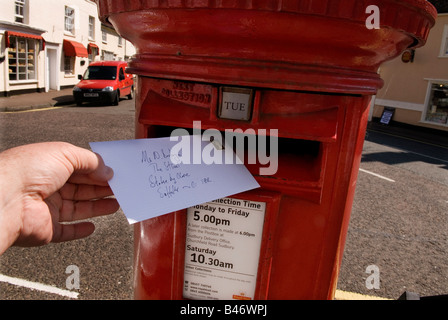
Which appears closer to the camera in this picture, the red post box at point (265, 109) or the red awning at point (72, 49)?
the red post box at point (265, 109)

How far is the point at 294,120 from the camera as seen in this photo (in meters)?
1.05

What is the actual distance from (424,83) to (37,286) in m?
16.2

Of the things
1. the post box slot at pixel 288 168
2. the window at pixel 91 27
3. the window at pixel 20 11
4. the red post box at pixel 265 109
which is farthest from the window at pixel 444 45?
the window at pixel 91 27

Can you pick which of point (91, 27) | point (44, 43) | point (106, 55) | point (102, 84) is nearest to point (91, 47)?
point (91, 27)

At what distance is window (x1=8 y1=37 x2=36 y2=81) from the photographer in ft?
46.9

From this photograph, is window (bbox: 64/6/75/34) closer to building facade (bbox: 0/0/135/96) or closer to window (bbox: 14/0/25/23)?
building facade (bbox: 0/0/135/96)

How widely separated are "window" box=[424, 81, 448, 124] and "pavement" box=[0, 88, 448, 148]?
614 mm

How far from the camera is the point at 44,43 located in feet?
52.4

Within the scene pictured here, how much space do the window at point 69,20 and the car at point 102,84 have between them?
6.25 m

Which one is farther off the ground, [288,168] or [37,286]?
[288,168]

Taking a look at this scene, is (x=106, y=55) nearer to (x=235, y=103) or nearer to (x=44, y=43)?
(x=44, y=43)

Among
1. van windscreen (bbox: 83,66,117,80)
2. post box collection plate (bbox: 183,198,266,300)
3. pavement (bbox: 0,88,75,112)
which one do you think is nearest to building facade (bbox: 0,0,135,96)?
pavement (bbox: 0,88,75,112)

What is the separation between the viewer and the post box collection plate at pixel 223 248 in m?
1.17

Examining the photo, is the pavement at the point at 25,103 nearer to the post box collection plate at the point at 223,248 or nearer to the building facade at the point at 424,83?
the post box collection plate at the point at 223,248
